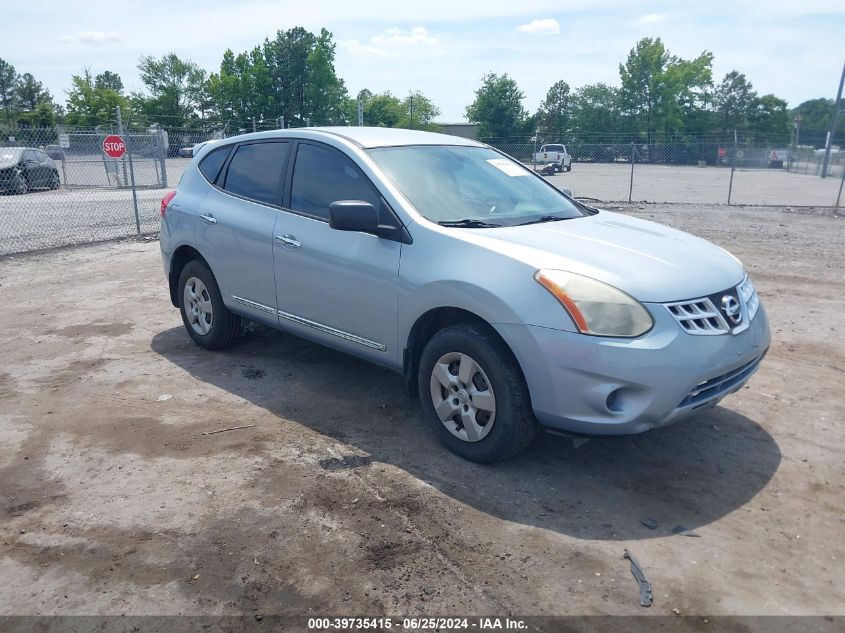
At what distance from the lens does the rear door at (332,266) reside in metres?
4.19

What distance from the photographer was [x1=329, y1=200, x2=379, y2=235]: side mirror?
3.99 m

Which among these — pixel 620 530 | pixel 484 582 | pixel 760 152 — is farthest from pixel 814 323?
pixel 760 152

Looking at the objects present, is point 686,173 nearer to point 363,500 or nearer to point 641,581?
point 363,500

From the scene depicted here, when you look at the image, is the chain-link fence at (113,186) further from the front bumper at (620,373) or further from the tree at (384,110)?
the tree at (384,110)

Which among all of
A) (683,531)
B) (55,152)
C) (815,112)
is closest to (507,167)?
(683,531)

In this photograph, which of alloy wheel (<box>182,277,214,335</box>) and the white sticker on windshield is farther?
alloy wheel (<box>182,277,214,335</box>)

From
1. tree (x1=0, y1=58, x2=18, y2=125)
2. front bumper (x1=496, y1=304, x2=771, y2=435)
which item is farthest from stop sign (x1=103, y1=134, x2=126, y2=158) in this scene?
tree (x1=0, y1=58, x2=18, y2=125)

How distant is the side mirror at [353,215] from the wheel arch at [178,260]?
82.5 inches

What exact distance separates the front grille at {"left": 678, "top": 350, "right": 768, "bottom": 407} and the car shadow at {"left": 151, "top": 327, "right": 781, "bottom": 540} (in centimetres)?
49

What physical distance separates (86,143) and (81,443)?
66.6ft

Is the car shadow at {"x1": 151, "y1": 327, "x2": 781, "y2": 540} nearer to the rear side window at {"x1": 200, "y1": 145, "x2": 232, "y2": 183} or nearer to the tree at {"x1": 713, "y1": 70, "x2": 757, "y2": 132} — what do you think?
the rear side window at {"x1": 200, "y1": 145, "x2": 232, "y2": 183}

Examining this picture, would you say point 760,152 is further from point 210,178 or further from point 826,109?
point 826,109

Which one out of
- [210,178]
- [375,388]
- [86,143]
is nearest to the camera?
[375,388]

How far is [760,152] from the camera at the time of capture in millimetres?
44344
